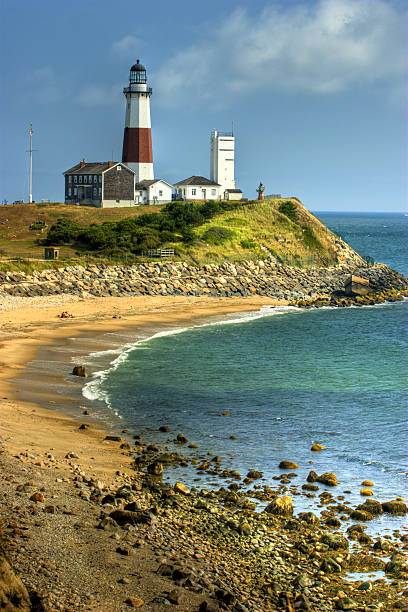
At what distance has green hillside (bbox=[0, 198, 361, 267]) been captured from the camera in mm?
59469

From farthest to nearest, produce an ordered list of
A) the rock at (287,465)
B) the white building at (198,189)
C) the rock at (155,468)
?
the white building at (198,189) < the rock at (287,465) < the rock at (155,468)

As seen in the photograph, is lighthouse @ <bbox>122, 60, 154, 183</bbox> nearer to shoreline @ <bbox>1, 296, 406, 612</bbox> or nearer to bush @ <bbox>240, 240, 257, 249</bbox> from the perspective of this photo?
bush @ <bbox>240, 240, 257, 249</bbox>

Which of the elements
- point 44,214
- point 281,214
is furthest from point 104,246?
point 281,214

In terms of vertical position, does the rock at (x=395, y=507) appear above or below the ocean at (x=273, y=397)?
below

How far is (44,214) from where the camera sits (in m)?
74.1

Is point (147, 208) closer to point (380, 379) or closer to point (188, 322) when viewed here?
point (188, 322)

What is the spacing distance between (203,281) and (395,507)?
134 feet

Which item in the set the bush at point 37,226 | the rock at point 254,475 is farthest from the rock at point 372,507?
the bush at point 37,226

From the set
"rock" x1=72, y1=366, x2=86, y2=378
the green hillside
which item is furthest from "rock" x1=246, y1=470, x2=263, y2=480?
the green hillside

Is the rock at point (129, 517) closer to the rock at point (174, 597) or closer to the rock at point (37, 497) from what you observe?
the rock at point (37, 497)

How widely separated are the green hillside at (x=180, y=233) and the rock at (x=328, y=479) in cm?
3765

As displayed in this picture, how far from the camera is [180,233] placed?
6488 centimetres

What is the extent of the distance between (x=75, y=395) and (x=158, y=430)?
14.5 ft

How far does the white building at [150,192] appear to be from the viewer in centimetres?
8106
